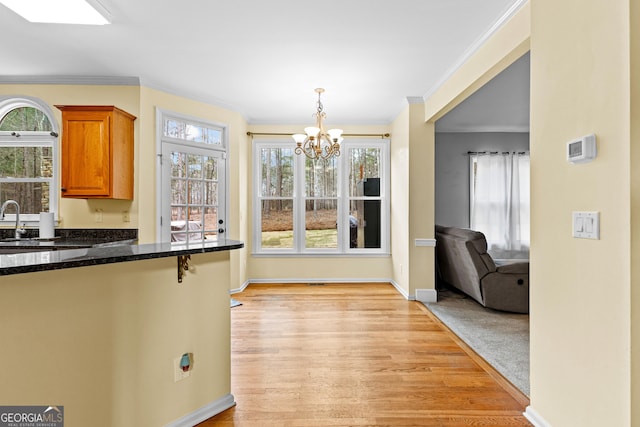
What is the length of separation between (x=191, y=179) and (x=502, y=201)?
5.25 metres

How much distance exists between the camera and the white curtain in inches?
245

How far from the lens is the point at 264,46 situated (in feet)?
10.4

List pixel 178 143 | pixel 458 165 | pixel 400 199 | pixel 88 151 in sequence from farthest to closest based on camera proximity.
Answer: pixel 458 165 → pixel 400 199 → pixel 178 143 → pixel 88 151

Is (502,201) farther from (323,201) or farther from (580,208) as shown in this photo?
(580,208)

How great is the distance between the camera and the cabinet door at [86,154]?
362cm

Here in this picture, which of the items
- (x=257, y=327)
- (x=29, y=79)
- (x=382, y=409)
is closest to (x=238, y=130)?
(x=29, y=79)

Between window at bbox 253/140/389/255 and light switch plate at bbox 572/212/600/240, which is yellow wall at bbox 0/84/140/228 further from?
light switch plate at bbox 572/212/600/240

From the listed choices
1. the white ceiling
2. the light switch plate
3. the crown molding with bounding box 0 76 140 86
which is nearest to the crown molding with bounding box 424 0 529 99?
the white ceiling

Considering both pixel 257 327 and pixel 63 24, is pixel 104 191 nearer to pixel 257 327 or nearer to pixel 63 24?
pixel 63 24

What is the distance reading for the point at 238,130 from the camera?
512cm

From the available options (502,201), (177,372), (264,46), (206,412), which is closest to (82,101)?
(264,46)

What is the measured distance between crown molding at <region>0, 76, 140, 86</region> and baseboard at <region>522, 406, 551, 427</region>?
458 centimetres

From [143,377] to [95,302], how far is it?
18.9 inches

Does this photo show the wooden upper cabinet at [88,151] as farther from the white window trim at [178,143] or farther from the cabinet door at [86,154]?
the white window trim at [178,143]
